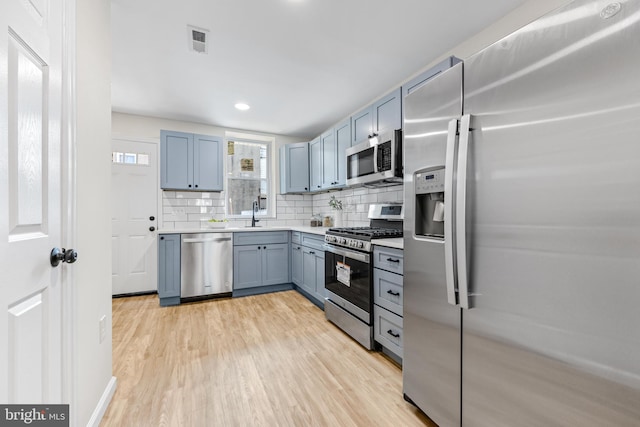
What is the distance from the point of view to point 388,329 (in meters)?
2.05

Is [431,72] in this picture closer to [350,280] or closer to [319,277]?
[350,280]

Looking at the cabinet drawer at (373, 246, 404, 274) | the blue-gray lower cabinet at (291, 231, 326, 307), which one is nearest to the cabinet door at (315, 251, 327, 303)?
the blue-gray lower cabinet at (291, 231, 326, 307)

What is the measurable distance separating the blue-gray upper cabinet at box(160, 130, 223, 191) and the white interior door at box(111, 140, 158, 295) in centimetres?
37

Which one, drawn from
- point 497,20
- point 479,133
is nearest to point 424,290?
point 479,133

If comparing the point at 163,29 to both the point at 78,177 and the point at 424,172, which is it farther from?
the point at 424,172

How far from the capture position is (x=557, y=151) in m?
0.90

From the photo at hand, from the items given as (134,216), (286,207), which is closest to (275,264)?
(286,207)

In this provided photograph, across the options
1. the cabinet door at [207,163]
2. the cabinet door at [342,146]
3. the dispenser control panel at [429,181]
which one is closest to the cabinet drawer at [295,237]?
the cabinet door at [342,146]

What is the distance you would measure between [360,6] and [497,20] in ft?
3.36

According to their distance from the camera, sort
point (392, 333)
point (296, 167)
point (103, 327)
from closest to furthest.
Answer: point (103, 327) → point (392, 333) → point (296, 167)

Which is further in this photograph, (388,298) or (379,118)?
(379,118)

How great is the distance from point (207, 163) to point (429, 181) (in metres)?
3.39

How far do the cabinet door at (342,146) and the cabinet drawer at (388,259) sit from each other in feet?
4.56

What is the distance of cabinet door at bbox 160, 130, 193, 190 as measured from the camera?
371 cm
